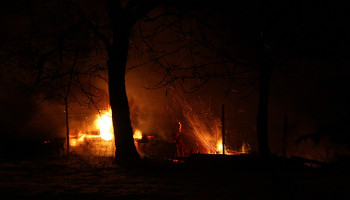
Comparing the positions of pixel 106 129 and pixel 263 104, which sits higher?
pixel 263 104

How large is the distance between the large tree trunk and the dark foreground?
0.65 meters

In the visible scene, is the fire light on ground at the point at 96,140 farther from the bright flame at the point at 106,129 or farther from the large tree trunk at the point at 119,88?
the large tree trunk at the point at 119,88

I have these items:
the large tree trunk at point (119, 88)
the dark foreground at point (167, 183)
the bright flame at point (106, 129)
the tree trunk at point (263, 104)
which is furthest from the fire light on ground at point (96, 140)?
the tree trunk at point (263, 104)

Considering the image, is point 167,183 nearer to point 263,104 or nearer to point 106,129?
point 263,104

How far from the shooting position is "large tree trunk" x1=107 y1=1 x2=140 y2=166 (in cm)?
885

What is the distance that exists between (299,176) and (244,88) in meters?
11.4

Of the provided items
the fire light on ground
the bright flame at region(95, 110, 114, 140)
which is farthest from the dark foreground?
the bright flame at region(95, 110, 114, 140)

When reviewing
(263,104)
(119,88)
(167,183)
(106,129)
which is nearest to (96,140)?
(106,129)

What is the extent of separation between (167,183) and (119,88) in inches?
135

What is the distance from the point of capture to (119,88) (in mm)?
8883

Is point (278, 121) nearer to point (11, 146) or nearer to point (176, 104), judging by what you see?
point (176, 104)

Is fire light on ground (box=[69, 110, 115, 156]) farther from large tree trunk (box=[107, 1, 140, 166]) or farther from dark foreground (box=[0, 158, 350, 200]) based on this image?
dark foreground (box=[0, 158, 350, 200])

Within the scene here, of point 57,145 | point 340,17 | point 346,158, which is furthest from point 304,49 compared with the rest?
point 57,145

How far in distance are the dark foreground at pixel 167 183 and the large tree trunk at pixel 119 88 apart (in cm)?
65
